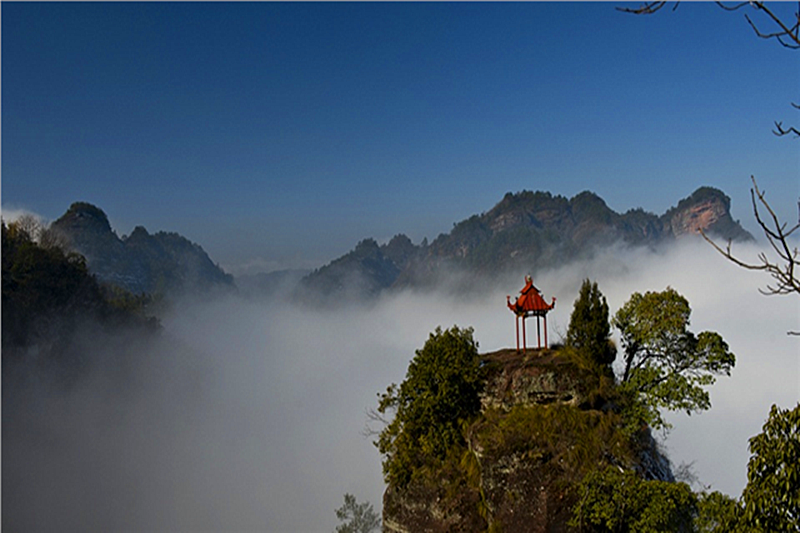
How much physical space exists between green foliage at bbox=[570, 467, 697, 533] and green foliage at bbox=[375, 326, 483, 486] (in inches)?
215

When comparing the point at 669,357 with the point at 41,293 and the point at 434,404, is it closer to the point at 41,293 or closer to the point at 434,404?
the point at 434,404

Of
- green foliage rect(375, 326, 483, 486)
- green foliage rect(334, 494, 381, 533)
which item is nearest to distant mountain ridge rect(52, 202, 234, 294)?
green foliage rect(334, 494, 381, 533)

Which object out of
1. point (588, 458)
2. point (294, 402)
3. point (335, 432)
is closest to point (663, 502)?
point (588, 458)

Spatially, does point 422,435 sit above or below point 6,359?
below

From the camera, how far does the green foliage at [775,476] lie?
7.61 metres

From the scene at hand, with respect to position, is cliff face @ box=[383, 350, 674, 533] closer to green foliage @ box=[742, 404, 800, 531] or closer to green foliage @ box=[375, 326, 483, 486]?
green foliage @ box=[375, 326, 483, 486]

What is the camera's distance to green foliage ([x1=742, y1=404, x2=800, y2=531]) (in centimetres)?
761

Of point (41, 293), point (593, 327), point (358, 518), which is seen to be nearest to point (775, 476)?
point (593, 327)

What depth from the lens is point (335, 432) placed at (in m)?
146

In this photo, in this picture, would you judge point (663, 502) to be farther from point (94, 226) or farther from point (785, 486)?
point (94, 226)

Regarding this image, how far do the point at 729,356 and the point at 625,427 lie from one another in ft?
15.6

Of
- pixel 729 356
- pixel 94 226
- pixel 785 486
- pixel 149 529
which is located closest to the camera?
pixel 785 486

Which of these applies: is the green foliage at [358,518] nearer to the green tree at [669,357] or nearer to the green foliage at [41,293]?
the green tree at [669,357]

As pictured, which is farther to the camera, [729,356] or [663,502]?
[729,356]
